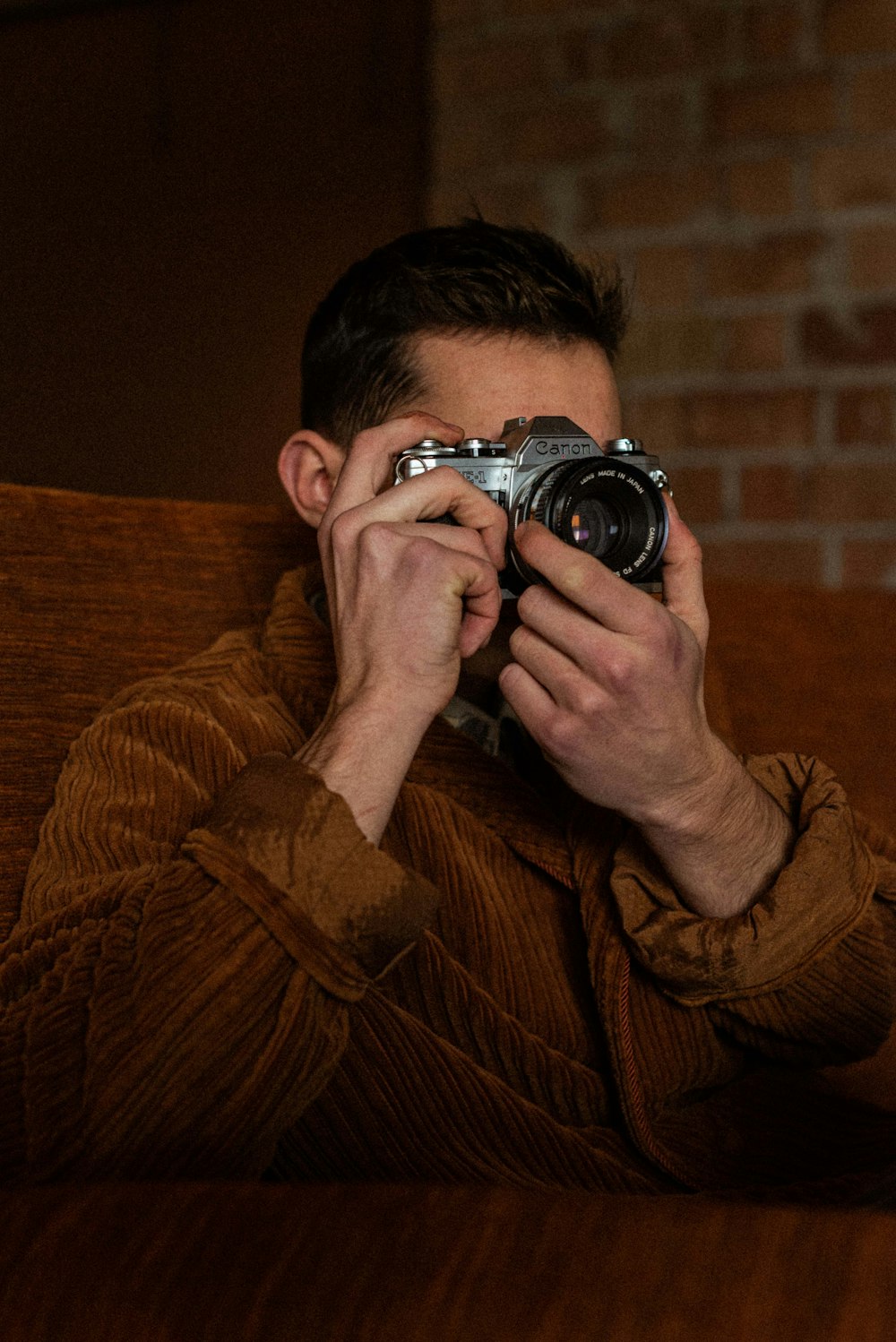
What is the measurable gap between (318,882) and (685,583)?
310 mm

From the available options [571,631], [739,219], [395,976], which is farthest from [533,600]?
[739,219]

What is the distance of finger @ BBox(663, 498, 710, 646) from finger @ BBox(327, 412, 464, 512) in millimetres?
162

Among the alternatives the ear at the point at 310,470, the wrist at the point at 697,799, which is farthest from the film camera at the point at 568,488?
the ear at the point at 310,470

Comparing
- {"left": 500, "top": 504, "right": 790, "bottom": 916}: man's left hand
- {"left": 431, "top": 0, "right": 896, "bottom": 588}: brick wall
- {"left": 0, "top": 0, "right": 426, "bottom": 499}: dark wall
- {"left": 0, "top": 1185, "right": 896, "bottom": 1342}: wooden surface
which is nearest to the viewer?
{"left": 0, "top": 1185, "right": 896, "bottom": 1342}: wooden surface

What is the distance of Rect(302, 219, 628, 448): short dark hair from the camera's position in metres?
0.93

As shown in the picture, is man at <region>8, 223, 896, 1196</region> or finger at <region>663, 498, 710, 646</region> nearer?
man at <region>8, 223, 896, 1196</region>

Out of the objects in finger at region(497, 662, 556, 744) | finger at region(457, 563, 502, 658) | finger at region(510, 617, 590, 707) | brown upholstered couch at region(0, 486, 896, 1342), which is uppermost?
finger at region(457, 563, 502, 658)

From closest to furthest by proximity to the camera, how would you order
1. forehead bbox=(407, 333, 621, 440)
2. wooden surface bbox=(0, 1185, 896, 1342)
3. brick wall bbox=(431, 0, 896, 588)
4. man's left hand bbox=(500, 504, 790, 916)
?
wooden surface bbox=(0, 1185, 896, 1342) < man's left hand bbox=(500, 504, 790, 916) < forehead bbox=(407, 333, 621, 440) < brick wall bbox=(431, 0, 896, 588)

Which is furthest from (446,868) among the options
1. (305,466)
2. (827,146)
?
(827,146)

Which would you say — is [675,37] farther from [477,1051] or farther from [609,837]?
[477,1051]

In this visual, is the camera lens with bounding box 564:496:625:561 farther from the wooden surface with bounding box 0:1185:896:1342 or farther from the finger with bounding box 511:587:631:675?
the wooden surface with bounding box 0:1185:896:1342

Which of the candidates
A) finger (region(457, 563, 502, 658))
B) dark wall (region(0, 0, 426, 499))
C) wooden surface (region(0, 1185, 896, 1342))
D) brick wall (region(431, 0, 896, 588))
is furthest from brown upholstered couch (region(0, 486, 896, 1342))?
dark wall (region(0, 0, 426, 499))

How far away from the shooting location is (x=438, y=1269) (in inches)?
14.4

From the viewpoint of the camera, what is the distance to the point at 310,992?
22.5 inches
